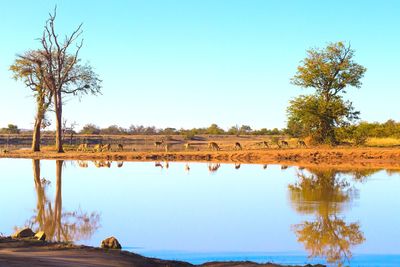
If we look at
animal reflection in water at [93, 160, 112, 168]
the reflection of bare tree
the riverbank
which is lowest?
the reflection of bare tree

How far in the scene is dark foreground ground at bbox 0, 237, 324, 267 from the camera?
710 cm

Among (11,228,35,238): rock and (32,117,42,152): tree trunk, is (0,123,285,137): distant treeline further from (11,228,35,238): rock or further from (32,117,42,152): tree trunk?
(11,228,35,238): rock

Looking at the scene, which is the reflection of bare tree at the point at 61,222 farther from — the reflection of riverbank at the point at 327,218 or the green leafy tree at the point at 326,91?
the green leafy tree at the point at 326,91

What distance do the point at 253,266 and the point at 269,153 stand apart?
3097cm

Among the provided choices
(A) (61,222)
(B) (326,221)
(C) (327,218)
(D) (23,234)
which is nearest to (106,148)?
(A) (61,222)

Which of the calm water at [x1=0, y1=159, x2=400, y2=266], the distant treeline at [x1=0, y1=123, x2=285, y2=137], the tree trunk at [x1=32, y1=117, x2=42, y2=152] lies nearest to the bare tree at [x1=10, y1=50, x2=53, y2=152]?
the tree trunk at [x1=32, y1=117, x2=42, y2=152]

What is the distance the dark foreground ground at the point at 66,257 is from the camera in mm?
7102

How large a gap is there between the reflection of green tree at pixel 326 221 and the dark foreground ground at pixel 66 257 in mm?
2049

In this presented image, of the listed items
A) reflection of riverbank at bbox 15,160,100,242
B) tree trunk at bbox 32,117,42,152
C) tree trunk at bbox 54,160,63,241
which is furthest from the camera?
tree trunk at bbox 32,117,42,152

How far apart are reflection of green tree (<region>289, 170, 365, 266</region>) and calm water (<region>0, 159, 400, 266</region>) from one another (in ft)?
0.08

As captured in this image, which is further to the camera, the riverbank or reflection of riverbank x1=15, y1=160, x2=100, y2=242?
the riverbank

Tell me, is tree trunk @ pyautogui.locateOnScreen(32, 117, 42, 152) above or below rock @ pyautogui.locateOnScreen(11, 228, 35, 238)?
above

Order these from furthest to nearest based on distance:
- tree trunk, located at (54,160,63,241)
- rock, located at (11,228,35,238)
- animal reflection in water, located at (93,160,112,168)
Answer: animal reflection in water, located at (93,160,112,168), tree trunk, located at (54,160,63,241), rock, located at (11,228,35,238)

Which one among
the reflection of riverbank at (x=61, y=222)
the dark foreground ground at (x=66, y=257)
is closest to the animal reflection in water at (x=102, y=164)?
the reflection of riverbank at (x=61, y=222)
